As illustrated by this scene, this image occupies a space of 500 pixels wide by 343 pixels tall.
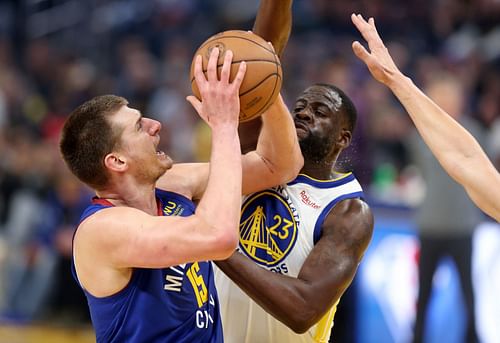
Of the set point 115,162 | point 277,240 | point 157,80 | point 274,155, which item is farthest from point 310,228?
point 157,80

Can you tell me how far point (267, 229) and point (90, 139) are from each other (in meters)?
1.07

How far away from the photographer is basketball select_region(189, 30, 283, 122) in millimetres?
3715

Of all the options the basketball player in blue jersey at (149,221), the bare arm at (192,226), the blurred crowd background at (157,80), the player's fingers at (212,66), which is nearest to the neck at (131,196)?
the basketball player in blue jersey at (149,221)

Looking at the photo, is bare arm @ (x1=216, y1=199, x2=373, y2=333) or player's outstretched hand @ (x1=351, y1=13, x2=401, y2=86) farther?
player's outstretched hand @ (x1=351, y1=13, x2=401, y2=86)

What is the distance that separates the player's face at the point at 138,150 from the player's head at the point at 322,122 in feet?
3.03

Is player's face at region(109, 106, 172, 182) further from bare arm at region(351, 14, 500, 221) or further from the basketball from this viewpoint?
bare arm at region(351, 14, 500, 221)

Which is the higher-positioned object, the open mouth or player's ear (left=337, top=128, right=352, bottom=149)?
the open mouth

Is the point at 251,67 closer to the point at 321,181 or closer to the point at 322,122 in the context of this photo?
the point at 322,122

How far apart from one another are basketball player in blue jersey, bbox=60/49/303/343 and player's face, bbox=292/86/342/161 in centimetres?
35

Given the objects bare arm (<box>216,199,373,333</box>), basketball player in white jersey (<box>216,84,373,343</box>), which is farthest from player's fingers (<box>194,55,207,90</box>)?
basketball player in white jersey (<box>216,84,373,343</box>)

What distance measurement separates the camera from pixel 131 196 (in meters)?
3.93

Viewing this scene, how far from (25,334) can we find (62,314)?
580 millimetres

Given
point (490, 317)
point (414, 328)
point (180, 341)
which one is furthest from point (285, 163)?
point (490, 317)

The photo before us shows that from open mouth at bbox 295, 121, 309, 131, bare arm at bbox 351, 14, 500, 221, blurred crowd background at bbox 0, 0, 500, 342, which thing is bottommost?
blurred crowd background at bbox 0, 0, 500, 342
